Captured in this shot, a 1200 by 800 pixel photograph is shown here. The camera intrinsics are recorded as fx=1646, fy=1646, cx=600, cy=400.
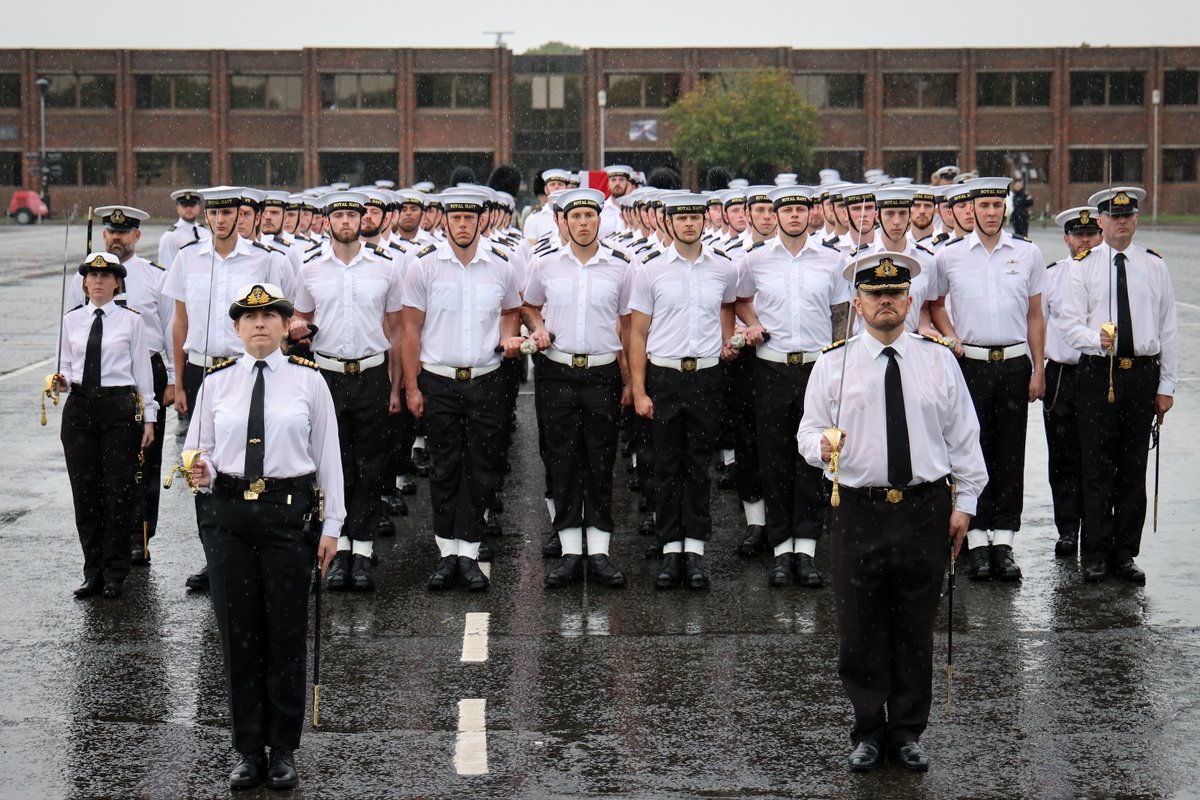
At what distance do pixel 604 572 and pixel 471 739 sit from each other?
126 inches

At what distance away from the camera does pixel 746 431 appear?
40.3 ft

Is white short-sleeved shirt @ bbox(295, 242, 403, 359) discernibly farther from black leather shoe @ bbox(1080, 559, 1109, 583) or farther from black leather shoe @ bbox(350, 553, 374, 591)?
black leather shoe @ bbox(1080, 559, 1109, 583)

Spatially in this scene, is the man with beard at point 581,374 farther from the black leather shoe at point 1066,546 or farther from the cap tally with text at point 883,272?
the cap tally with text at point 883,272

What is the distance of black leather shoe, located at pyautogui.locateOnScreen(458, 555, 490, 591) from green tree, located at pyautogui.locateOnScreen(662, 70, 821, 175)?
6639 centimetres

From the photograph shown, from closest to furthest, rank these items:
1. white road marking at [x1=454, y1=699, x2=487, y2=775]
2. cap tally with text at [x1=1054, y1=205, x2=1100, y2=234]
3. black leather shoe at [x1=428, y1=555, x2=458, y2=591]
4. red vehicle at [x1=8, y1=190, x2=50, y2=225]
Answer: white road marking at [x1=454, y1=699, x2=487, y2=775]
black leather shoe at [x1=428, y1=555, x2=458, y2=591]
cap tally with text at [x1=1054, y1=205, x2=1100, y2=234]
red vehicle at [x1=8, y1=190, x2=50, y2=225]

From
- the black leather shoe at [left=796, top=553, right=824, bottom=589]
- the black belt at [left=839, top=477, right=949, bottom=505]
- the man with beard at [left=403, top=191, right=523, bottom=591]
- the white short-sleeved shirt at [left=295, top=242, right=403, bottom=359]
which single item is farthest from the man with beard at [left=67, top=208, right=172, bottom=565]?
the black belt at [left=839, top=477, right=949, bottom=505]

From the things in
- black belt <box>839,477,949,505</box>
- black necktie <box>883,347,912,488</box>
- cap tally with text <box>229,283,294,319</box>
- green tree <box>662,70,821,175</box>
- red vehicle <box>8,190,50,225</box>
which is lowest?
black belt <box>839,477,949,505</box>

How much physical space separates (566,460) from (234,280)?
2503 millimetres

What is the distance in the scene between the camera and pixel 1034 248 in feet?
35.9

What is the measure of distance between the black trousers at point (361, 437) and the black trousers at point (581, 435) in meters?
1.08

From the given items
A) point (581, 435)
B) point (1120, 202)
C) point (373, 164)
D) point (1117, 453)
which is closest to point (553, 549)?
point (581, 435)

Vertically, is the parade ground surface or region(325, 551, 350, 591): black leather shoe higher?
region(325, 551, 350, 591): black leather shoe

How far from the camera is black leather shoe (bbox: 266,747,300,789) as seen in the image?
6.89m

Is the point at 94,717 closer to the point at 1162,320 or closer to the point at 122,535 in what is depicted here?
the point at 122,535
